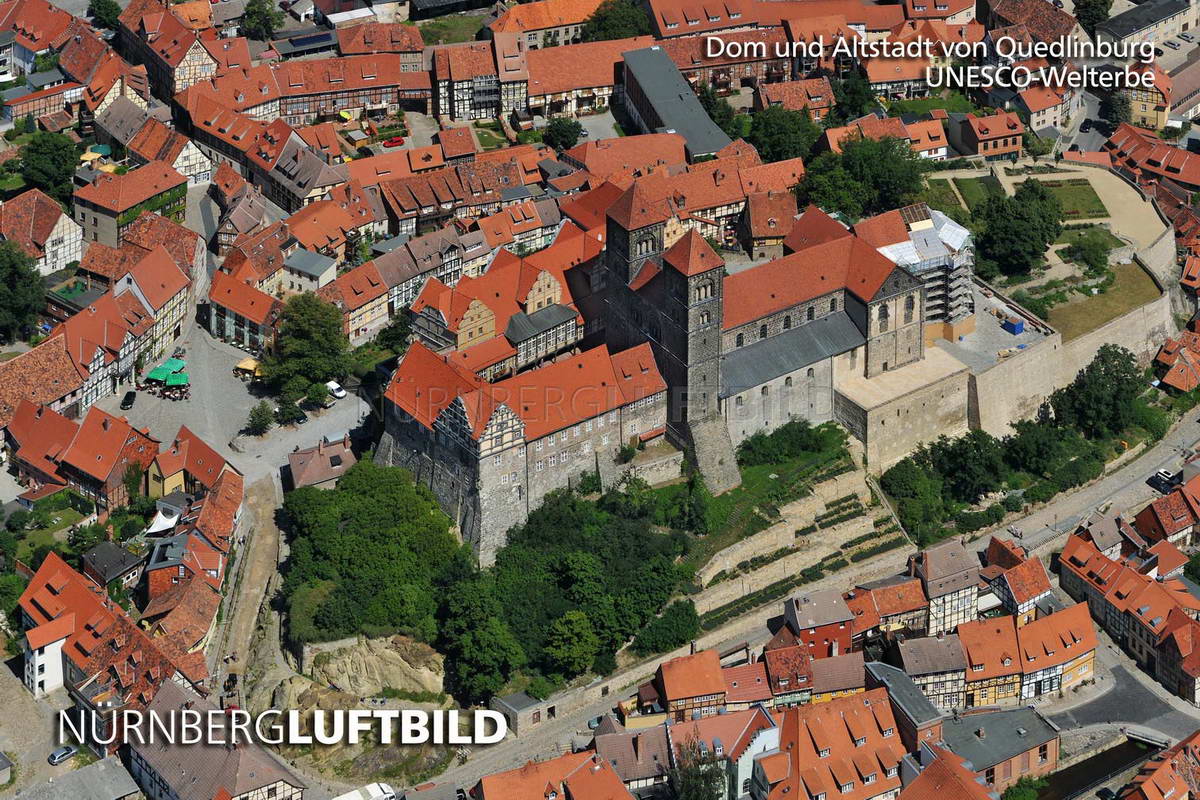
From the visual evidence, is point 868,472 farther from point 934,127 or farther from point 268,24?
point 268,24

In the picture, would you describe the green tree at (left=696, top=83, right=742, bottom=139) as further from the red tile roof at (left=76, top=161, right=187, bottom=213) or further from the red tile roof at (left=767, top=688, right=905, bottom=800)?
the red tile roof at (left=767, top=688, right=905, bottom=800)

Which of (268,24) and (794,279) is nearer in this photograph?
(794,279)

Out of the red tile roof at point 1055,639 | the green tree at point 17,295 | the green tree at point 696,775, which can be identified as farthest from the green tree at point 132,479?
the red tile roof at point 1055,639

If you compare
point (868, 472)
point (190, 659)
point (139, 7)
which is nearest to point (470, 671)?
point (190, 659)

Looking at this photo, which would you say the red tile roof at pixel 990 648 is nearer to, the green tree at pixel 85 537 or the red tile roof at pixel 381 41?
the green tree at pixel 85 537

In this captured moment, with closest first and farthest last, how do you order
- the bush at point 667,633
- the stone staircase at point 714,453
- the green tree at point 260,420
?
the bush at point 667,633, the stone staircase at point 714,453, the green tree at point 260,420

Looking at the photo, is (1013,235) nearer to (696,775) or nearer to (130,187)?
(696,775)
